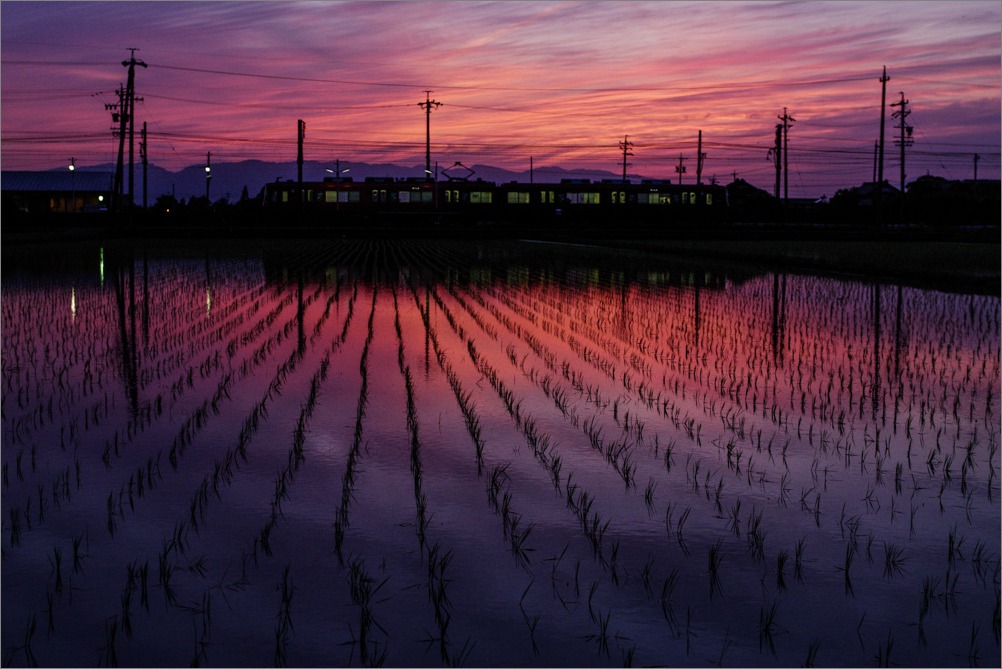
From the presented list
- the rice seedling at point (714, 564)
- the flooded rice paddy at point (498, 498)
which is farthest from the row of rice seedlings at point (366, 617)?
the rice seedling at point (714, 564)

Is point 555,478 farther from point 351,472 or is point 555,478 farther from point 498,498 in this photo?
point 351,472

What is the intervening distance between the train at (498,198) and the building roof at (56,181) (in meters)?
27.5

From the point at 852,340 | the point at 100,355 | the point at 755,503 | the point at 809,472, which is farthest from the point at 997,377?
the point at 100,355

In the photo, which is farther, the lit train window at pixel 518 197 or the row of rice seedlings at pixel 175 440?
the lit train window at pixel 518 197

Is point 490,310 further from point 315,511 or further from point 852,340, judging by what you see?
point 315,511

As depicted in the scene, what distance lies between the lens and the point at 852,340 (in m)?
12.3

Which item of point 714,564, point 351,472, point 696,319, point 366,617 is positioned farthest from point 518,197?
point 366,617

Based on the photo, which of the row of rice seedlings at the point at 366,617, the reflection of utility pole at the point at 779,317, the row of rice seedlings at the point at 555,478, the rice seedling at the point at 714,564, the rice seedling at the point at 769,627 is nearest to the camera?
the row of rice seedlings at the point at 366,617

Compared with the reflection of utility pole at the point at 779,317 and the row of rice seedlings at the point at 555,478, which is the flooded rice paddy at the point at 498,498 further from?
the reflection of utility pole at the point at 779,317

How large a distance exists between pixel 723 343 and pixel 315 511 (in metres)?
7.78

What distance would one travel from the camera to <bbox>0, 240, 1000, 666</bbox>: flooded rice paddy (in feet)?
12.0

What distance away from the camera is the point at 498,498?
17.5ft

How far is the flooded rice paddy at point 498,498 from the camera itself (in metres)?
3.66

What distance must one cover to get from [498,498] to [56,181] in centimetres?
8655
